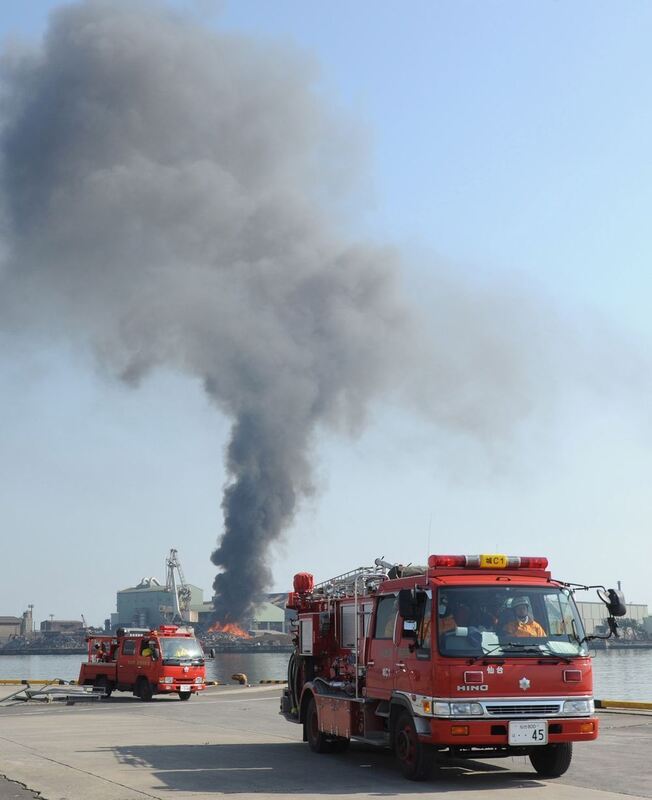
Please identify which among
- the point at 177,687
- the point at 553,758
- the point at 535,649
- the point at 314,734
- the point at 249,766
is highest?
the point at 535,649

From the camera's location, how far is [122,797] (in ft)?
39.5

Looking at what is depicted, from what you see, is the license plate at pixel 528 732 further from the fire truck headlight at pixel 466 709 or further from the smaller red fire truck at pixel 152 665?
the smaller red fire truck at pixel 152 665

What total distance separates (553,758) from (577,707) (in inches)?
47.5

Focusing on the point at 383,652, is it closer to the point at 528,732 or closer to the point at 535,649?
the point at 535,649

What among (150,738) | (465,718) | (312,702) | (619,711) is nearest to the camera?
(465,718)

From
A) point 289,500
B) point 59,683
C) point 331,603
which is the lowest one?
point 59,683

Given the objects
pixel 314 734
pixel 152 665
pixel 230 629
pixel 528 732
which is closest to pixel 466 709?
pixel 528 732

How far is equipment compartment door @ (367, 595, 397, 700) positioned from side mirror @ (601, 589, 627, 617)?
2.91m

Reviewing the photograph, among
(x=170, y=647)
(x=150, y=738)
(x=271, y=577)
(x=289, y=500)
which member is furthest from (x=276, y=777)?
(x=271, y=577)

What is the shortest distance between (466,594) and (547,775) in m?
2.90

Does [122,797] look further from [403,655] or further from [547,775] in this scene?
[547,775]

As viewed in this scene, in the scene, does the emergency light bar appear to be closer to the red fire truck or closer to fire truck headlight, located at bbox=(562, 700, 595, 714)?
the red fire truck

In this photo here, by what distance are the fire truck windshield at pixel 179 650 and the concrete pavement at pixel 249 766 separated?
32.5 ft

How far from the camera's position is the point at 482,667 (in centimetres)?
1243
